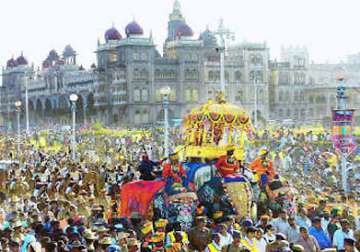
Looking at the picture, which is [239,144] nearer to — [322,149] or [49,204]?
[49,204]

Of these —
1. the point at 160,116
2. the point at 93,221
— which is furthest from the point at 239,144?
the point at 160,116

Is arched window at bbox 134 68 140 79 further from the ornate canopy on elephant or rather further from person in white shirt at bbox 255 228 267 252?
person in white shirt at bbox 255 228 267 252

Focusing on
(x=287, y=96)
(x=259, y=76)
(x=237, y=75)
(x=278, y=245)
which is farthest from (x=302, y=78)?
(x=278, y=245)

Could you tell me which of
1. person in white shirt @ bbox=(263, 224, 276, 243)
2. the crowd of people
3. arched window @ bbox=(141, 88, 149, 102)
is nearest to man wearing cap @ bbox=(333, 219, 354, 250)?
the crowd of people

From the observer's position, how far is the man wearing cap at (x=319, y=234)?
36.3ft

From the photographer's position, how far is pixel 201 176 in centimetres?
1401

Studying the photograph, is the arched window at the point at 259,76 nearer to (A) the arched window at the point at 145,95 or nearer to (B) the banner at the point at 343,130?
(A) the arched window at the point at 145,95

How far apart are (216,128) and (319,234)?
15.6 ft

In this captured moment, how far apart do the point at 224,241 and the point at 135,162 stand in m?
17.2

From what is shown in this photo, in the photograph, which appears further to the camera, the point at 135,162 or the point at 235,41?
the point at 235,41

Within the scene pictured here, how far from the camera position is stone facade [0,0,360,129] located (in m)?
71.9

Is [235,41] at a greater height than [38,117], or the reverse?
[235,41]

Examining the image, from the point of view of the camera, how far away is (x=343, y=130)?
17047 millimetres

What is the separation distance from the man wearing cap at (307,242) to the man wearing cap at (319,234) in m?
0.59
